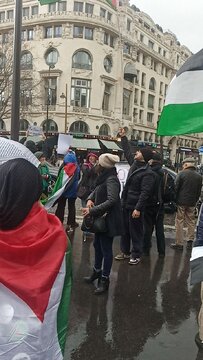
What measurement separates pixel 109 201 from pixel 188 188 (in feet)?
9.25

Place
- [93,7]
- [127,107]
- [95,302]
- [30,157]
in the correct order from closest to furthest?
1. [30,157]
2. [95,302]
3. [93,7]
4. [127,107]

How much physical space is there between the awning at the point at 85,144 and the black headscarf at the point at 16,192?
37327mm

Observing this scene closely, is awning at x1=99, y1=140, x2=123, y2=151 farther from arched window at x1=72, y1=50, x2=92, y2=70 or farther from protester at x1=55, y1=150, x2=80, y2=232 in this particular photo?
protester at x1=55, y1=150, x2=80, y2=232

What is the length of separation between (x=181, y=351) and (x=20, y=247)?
2.49 meters

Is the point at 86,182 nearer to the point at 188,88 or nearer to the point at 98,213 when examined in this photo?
the point at 98,213

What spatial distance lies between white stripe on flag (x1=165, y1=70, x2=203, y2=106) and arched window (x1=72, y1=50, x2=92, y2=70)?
45.3 metres

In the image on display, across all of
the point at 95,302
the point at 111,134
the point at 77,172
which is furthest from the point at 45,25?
the point at 95,302

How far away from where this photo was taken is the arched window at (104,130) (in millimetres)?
47906

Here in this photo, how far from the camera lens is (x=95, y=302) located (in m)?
4.41

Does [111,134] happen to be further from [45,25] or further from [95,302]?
[95,302]

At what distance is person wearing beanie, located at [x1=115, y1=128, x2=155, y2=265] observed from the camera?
583cm

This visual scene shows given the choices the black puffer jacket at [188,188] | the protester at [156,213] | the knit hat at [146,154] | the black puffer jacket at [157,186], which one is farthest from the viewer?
the black puffer jacket at [188,188]


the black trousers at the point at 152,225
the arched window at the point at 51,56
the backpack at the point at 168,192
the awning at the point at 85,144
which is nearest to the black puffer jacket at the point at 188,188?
the backpack at the point at 168,192

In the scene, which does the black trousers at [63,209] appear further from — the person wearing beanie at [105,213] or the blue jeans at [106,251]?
the blue jeans at [106,251]
